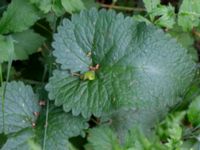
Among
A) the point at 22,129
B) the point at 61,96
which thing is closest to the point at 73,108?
the point at 61,96

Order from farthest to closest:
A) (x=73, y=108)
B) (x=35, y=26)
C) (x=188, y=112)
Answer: (x=35, y=26), (x=188, y=112), (x=73, y=108)

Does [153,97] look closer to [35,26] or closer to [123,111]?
[123,111]

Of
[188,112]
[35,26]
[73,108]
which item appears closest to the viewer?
[73,108]

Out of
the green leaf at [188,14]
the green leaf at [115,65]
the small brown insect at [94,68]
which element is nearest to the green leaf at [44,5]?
the green leaf at [115,65]

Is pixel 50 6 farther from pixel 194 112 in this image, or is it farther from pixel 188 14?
pixel 194 112

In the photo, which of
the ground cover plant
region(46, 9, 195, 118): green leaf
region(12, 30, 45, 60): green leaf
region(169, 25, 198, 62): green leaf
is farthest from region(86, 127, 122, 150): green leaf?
region(169, 25, 198, 62): green leaf

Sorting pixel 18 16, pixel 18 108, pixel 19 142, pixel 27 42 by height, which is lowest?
pixel 19 142

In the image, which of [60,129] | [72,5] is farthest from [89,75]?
[72,5]
